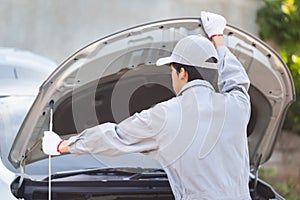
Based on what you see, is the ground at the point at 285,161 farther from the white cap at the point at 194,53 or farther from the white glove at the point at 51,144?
the white glove at the point at 51,144

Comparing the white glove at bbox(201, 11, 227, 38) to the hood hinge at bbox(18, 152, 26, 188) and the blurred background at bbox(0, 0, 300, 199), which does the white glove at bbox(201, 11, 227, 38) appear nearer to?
the hood hinge at bbox(18, 152, 26, 188)

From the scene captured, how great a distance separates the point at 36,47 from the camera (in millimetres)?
8336

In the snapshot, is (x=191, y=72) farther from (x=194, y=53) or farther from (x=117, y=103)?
(x=117, y=103)

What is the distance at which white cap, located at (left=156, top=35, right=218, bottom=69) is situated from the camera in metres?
3.03

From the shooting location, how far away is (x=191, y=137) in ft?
9.68

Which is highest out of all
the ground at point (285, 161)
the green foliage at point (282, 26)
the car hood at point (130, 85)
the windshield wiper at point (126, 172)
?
the green foliage at point (282, 26)

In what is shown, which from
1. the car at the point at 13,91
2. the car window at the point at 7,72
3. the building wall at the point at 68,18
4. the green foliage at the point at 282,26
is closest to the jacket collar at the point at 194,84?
the car at the point at 13,91

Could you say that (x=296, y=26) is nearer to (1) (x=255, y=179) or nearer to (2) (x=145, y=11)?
(2) (x=145, y=11)

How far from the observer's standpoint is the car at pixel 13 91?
12.1 ft

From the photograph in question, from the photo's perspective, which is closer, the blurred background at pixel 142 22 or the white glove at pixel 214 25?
the white glove at pixel 214 25

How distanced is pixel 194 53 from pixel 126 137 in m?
0.54

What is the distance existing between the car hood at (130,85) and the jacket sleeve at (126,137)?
72 centimetres

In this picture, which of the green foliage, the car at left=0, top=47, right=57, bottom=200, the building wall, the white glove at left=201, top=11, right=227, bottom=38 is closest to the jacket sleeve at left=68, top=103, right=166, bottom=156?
the car at left=0, top=47, right=57, bottom=200

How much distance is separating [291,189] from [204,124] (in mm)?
5614
